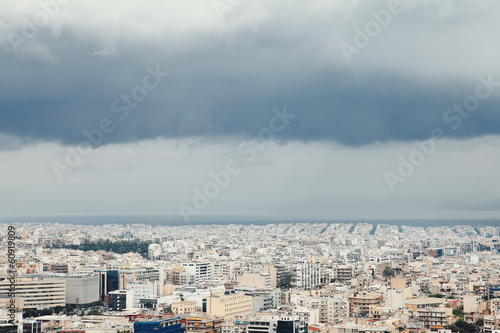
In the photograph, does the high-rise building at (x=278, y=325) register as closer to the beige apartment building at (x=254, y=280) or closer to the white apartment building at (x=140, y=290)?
the white apartment building at (x=140, y=290)

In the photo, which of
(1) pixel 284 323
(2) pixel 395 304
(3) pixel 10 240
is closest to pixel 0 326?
(3) pixel 10 240

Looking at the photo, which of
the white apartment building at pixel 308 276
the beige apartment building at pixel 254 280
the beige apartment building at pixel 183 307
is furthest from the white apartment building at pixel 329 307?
the white apartment building at pixel 308 276

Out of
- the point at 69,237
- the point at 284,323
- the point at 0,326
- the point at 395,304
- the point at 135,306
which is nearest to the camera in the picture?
the point at 0,326

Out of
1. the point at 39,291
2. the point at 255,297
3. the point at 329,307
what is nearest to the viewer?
the point at 329,307

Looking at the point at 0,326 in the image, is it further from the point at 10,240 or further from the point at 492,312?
the point at 492,312

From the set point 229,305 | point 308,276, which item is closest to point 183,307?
point 229,305

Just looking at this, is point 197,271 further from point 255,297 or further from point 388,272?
point 255,297
